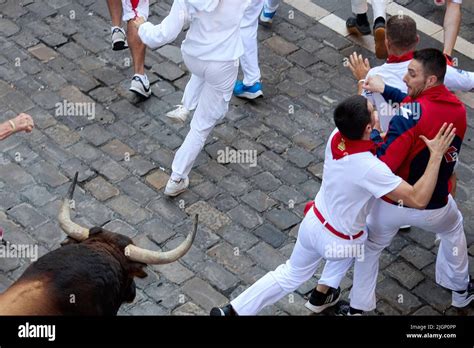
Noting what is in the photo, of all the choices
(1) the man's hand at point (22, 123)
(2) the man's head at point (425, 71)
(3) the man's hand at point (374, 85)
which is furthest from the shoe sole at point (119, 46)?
(2) the man's head at point (425, 71)

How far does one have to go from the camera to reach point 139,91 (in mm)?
10891

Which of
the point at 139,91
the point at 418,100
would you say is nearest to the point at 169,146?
the point at 139,91

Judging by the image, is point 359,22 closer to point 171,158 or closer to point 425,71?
point 171,158

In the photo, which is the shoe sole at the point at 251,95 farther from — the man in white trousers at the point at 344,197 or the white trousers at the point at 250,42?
the man in white trousers at the point at 344,197

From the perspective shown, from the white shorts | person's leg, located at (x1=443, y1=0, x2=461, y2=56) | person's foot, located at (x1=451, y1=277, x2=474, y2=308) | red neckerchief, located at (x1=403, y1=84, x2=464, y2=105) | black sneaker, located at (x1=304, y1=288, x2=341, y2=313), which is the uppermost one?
red neckerchief, located at (x1=403, y1=84, x2=464, y2=105)

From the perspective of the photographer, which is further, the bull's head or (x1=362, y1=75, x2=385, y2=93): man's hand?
(x1=362, y1=75, x2=385, y2=93): man's hand

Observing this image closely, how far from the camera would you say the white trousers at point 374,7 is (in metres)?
11.6

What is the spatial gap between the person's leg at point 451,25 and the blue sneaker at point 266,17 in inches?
77.9

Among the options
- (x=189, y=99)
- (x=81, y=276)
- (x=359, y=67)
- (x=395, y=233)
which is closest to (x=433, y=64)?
(x=359, y=67)

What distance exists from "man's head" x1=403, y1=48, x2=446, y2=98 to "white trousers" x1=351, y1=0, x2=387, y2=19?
3.70 m

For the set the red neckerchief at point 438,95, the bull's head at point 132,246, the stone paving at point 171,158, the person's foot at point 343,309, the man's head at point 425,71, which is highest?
the man's head at point 425,71

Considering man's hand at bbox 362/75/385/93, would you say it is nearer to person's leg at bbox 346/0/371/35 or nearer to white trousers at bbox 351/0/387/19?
white trousers at bbox 351/0/387/19

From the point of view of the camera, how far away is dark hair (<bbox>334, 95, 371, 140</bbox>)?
745 cm

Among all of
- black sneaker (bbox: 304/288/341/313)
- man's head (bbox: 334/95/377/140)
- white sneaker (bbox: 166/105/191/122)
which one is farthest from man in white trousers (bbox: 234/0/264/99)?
man's head (bbox: 334/95/377/140)
